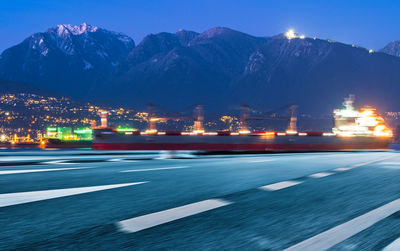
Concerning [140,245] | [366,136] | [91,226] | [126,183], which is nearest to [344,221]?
[140,245]

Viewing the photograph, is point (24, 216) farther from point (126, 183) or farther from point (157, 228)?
point (126, 183)

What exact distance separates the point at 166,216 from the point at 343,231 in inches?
61.0

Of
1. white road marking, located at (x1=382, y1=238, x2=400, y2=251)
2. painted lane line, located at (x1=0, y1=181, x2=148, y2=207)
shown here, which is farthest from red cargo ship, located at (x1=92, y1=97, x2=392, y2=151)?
white road marking, located at (x1=382, y1=238, x2=400, y2=251)

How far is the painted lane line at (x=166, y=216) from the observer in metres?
3.15

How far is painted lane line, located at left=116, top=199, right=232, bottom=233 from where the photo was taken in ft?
10.3

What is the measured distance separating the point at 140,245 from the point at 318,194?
3550 mm

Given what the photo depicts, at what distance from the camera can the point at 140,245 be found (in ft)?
8.55

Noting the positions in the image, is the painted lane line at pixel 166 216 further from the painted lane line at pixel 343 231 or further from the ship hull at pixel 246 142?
the ship hull at pixel 246 142

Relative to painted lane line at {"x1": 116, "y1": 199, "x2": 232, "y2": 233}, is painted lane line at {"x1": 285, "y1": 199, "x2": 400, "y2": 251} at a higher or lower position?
lower

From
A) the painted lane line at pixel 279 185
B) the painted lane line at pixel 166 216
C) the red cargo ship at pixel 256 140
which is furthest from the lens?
the red cargo ship at pixel 256 140

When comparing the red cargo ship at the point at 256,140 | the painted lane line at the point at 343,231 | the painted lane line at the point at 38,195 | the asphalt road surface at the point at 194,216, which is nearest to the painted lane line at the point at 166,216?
the asphalt road surface at the point at 194,216

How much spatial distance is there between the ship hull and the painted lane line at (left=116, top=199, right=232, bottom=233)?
5594 centimetres

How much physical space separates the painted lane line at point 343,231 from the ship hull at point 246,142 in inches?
2210

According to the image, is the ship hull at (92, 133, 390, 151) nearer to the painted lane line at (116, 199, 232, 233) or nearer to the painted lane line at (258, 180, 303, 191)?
the painted lane line at (258, 180, 303, 191)
